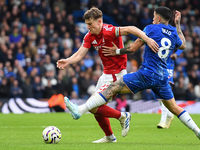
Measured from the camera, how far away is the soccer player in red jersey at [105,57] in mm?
6566

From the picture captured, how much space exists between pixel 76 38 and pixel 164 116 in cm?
966

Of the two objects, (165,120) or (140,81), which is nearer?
(140,81)

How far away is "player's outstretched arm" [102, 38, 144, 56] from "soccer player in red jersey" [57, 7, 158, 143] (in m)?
0.13

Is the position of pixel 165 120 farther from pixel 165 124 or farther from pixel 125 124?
pixel 125 124

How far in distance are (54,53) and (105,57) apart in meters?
10.5

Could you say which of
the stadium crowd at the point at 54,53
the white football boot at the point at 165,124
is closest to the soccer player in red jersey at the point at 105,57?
the white football boot at the point at 165,124

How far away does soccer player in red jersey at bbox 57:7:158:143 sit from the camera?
6.57 metres

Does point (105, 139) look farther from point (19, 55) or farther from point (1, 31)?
point (1, 31)

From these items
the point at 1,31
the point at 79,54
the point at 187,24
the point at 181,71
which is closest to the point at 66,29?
the point at 1,31

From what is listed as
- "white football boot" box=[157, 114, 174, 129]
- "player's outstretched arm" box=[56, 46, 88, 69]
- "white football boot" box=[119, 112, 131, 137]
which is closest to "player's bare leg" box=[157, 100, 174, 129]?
"white football boot" box=[157, 114, 174, 129]

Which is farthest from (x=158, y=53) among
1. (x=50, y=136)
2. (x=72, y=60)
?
(x=50, y=136)

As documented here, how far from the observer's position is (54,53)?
17.3 metres

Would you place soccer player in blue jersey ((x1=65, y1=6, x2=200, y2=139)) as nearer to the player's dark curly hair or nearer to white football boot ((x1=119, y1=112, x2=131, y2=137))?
the player's dark curly hair

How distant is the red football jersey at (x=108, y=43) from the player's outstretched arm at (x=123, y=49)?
127 millimetres
